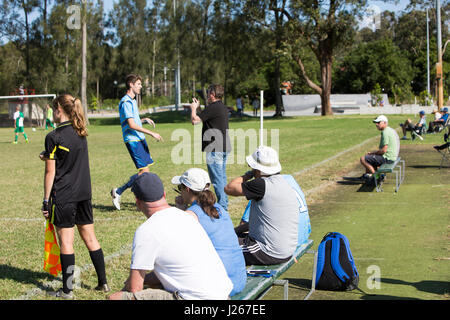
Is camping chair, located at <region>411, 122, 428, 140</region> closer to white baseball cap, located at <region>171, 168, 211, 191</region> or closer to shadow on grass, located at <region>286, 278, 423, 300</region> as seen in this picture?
shadow on grass, located at <region>286, 278, 423, 300</region>

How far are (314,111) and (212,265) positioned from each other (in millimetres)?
54621

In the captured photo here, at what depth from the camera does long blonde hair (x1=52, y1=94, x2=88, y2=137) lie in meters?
5.13

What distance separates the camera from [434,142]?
68.2 feet

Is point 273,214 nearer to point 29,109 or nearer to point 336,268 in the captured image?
point 336,268

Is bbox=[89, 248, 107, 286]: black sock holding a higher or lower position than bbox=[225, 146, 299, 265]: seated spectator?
lower

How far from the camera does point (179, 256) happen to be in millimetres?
3598

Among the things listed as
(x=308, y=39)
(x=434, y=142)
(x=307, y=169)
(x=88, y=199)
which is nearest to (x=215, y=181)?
(x=88, y=199)

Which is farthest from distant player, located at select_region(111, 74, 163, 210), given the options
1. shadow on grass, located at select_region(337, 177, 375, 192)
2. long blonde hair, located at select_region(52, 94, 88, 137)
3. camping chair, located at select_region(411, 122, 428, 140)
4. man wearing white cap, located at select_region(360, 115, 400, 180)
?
camping chair, located at select_region(411, 122, 428, 140)

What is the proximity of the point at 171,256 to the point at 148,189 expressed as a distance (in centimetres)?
49

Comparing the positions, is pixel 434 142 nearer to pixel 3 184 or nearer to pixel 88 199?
pixel 3 184

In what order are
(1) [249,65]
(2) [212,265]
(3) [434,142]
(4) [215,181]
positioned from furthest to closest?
(1) [249,65] < (3) [434,142] < (4) [215,181] < (2) [212,265]

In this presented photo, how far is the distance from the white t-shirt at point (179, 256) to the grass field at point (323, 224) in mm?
1704

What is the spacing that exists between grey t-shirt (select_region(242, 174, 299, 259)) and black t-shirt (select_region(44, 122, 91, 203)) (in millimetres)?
1524

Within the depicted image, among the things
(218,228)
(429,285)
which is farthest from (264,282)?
(429,285)
